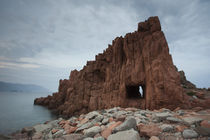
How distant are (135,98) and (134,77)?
456cm

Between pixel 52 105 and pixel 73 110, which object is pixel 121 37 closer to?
pixel 73 110

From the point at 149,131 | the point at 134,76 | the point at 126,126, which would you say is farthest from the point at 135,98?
the point at 149,131

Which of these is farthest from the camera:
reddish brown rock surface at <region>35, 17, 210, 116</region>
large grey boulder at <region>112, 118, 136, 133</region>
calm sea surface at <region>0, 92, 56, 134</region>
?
calm sea surface at <region>0, 92, 56, 134</region>

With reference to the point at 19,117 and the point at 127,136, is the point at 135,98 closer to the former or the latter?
the point at 127,136

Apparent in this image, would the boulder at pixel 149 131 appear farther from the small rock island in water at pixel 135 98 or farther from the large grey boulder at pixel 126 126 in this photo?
the large grey boulder at pixel 126 126

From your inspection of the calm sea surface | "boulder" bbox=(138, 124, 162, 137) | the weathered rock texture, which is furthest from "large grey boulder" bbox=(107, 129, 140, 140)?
the calm sea surface

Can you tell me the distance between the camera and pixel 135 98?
19828 millimetres

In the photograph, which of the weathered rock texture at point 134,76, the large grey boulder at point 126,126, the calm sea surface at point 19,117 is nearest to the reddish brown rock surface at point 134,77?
the weathered rock texture at point 134,76

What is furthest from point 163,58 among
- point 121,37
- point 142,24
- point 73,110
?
point 73,110

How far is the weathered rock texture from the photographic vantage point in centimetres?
1367

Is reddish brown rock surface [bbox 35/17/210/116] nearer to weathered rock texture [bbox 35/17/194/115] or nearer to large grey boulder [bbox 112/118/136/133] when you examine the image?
weathered rock texture [bbox 35/17/194/115]

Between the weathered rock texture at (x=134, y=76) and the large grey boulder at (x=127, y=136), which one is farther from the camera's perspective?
the weathered rock texture at (x=134, y=76)

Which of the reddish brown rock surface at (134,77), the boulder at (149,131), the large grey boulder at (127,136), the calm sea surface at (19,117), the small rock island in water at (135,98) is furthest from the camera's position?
the calm sea surface at (19,117)

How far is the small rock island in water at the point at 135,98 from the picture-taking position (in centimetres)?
446
